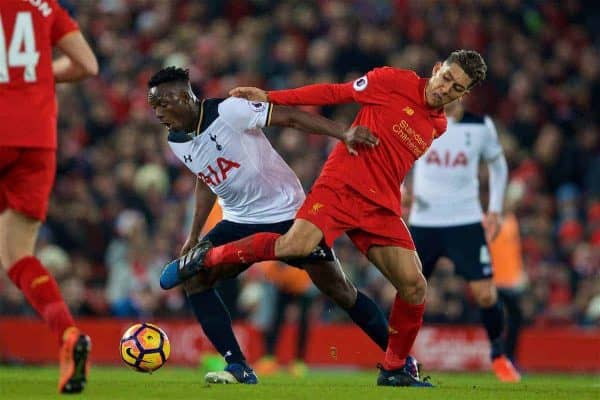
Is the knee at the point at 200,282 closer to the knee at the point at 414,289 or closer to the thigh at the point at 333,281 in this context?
the thigh at the point at 333,281

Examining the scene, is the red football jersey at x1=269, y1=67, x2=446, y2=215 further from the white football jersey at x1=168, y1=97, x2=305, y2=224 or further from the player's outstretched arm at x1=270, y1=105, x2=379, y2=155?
the white football jersey at x1=168, y1=97, x2=305, y2=224

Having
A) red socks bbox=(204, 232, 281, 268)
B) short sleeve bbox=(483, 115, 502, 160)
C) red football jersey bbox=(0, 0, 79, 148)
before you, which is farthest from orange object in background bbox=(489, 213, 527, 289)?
red football jersey bbox=(0, 0, 79, 148)

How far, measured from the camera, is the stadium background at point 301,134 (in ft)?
50.7

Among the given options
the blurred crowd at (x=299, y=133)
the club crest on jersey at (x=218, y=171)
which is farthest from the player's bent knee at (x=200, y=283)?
the blurred crowd at (x=299, y=133)

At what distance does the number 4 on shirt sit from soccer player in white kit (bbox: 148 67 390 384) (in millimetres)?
1555

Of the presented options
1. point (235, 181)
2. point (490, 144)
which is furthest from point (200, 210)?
point (490, 144)

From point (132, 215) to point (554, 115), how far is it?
598 centimetres

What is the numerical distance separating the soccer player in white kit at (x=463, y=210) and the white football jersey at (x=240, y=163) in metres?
2.51

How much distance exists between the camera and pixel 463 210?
10992mm

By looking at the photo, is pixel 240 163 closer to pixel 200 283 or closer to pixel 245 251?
pixel 245 251

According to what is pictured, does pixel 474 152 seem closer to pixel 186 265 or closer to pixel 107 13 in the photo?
pixel 186 265

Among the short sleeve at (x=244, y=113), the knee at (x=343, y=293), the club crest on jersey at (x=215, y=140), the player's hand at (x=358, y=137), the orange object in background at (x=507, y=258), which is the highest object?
the short sleeve at (x=244, y=113)

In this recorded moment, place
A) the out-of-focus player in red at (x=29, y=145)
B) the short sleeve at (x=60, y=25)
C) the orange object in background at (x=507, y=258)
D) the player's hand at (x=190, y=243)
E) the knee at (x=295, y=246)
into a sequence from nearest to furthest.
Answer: the out-of-focus player in red at (x=29, y=145), the short sleeve at (x=60, y=25), the knee at (x=295, y=246), the player's hand at (x=190, y=243), the orange object in background at (x=507, y=258)

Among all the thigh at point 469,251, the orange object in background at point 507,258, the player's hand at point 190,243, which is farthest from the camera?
the orange object in background at point 507,258
